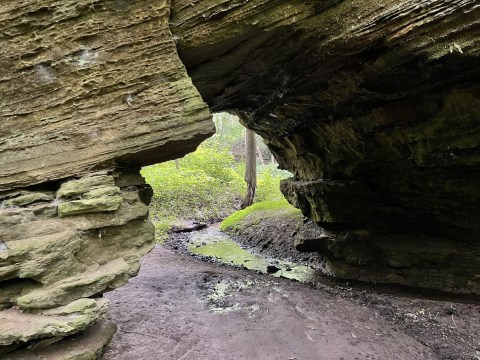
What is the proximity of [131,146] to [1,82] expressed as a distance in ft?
7.56

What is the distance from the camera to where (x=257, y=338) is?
6.54m

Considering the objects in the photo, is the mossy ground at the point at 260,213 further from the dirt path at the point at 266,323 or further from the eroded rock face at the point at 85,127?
the eroded rock face at the point at 85,127

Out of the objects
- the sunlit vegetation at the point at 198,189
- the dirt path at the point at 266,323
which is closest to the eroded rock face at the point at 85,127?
the dirt path at the point at 266,323

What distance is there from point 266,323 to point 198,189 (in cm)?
1707

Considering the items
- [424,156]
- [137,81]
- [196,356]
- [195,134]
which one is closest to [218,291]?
[196,356]

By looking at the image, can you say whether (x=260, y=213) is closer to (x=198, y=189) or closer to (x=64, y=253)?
(x=198, y=189)

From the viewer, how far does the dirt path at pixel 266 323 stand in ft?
20.1

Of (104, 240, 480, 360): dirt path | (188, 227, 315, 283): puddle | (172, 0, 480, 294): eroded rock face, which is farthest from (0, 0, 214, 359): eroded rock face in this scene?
(188, 227, 315, 283): puddle

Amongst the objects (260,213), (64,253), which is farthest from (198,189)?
(64,253)

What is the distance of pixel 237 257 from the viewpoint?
1468 centimetres

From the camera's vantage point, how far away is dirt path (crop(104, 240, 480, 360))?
20.1ft

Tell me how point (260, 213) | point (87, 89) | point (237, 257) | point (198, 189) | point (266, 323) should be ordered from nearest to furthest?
point (87, 89)
point (266, 323)
point (237, 257)
point (260, 213)
point (198, 189)

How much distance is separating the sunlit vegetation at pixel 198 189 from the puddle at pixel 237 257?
198 centimetres

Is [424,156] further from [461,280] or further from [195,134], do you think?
[195,134]
